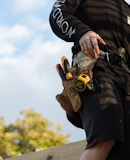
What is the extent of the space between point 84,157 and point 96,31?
0.58 metres

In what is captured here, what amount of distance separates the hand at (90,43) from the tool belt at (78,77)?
7 cm

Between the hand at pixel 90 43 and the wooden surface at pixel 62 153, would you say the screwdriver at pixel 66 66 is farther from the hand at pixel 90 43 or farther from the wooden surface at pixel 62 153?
the wooden surface at pixel 62 153

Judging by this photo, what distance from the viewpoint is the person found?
1.87 m

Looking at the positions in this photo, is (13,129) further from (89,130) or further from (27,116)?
(89,130)

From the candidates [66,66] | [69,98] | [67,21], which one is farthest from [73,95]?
[67,21]

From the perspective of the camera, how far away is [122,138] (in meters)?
1.88

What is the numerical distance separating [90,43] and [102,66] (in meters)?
0.15

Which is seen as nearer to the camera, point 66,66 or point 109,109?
point 109,109

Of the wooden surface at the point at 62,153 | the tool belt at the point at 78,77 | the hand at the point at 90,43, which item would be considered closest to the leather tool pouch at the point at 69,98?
the tool belt at the point at 78,77

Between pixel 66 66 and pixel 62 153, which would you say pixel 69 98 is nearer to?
pixel 66 66

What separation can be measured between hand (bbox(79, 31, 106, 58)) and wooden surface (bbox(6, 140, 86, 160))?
33.8 inches

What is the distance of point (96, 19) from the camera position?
2129 millimetres

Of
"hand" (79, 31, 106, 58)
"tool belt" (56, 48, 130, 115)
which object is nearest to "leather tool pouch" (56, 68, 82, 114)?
"tool belt" (56, 48, 130, 115)

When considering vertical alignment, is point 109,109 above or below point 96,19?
below
